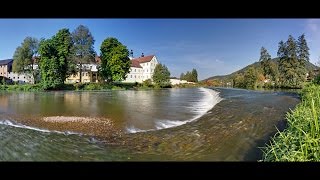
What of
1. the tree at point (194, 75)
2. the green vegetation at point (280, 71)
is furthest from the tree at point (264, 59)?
the tree at point (194, 75)

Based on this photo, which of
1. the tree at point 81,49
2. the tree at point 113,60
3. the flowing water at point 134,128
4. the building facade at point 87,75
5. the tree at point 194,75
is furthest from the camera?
the building facade at point 87,75

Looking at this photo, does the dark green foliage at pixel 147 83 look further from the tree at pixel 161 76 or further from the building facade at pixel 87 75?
the building facade at pixel 87 75

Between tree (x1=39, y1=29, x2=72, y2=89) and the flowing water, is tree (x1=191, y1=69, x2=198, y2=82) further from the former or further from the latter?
tree (x1=39, y1=29, x2=72, y2=89)

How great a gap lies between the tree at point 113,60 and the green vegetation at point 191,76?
92 cm

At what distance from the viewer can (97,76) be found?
503 centimetres

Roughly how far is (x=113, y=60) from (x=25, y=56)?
1418 millimetres

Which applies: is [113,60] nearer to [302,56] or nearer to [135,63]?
[135,63]

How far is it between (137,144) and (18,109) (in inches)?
125

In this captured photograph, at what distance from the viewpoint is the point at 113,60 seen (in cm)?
480

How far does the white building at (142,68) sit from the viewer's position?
15.3 ft

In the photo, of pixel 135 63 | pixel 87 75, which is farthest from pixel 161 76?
pixel 87 75
